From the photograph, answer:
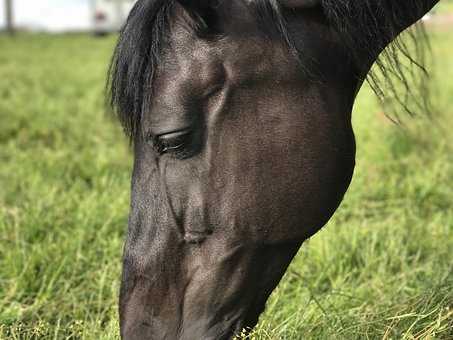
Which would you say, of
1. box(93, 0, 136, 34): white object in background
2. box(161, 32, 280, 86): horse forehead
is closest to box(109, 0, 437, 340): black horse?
box(161, 32, 280, 86): horse forehead

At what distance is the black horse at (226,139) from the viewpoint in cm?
159

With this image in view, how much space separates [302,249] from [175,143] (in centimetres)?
134

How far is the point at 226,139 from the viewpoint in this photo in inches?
63.1

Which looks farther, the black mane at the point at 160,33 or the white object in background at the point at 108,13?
the white object in background at the point at 108,13

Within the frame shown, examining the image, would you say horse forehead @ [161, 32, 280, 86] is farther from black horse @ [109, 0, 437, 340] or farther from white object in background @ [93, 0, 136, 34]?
white object in background @ [93, 0, 136, 34]

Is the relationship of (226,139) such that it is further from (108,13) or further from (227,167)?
(108,13)

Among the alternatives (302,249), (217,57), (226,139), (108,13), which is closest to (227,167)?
(226,139)

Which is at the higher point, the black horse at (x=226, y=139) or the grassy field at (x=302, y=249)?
the black horse at (x=226, y=139)

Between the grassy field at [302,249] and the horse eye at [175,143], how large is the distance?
540 mm

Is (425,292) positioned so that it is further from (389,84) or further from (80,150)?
(80,150)

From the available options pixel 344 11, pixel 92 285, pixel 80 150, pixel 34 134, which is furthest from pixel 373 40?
pixel 34 134

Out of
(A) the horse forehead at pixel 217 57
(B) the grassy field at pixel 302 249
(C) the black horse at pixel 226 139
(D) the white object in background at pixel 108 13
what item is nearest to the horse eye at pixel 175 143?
(C) the black horse at pixel 226 139

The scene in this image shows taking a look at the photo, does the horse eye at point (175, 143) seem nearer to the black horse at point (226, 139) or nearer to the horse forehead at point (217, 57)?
the black horse at point (226, 139)

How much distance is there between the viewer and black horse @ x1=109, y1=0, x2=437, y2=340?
159cm
